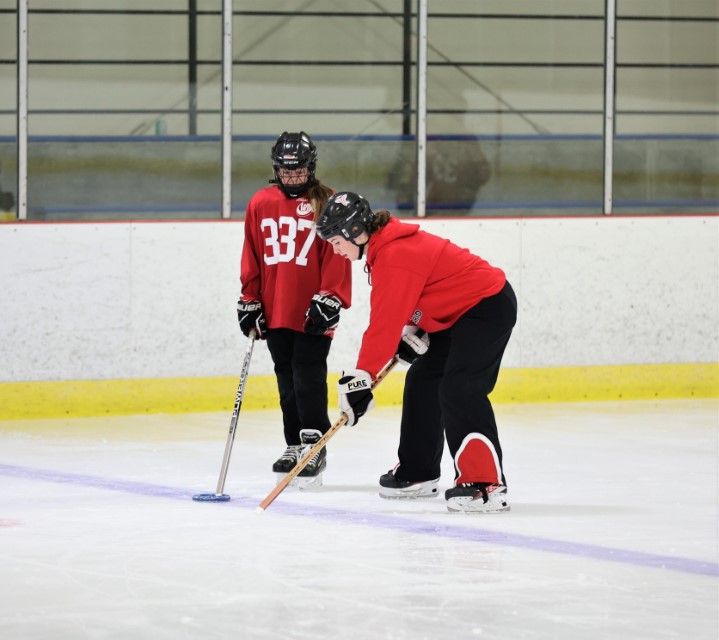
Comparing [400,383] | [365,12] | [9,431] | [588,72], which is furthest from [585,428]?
[588,72]

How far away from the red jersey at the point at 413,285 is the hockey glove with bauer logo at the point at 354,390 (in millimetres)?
28

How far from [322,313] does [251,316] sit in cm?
28

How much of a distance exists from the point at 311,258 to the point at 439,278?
0.74 m

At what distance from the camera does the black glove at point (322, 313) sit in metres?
4.95

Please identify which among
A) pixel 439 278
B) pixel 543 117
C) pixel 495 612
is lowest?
pixel 495 612

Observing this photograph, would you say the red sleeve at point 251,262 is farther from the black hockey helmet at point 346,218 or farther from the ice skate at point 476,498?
the ice skate at point 476,498

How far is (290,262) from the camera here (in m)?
5.10

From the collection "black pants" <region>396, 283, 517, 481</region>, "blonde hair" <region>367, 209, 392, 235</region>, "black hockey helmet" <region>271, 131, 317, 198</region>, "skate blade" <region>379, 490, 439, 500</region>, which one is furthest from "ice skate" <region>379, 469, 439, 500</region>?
"black hockey helmet" <region>271, 131, 317, 198</region>

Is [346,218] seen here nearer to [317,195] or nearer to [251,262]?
[317,195]

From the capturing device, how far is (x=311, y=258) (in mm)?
5109

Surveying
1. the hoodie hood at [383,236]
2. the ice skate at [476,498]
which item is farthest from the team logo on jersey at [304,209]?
the ice skate at [476,498]

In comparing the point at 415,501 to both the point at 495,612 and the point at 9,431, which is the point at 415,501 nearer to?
the point at 495,612

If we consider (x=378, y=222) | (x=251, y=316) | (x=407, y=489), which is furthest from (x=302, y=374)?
(x=378, y=222)

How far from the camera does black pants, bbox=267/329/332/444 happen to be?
5086mm
